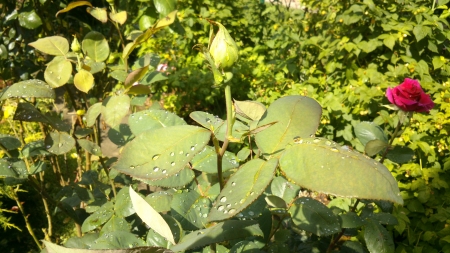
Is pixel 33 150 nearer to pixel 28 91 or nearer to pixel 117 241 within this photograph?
pixel 28 91

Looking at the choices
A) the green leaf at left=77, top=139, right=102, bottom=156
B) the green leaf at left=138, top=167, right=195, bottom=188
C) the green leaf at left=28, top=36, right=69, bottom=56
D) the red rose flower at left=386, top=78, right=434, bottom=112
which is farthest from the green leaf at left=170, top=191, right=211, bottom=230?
the red rose flower at left=386, top=78, right=434, bottom=112

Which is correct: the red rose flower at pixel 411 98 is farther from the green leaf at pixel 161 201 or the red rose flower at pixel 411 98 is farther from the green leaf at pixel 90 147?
the green leaf at pixel 90 147

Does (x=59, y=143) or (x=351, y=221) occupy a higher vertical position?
(x=59, y=143)

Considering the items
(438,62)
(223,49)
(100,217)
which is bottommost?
(438,62)

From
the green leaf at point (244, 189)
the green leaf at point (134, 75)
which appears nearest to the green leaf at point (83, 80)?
the green leaf at point (134, 75)

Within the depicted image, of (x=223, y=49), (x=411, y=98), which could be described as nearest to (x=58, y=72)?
(x=223, y=49)
